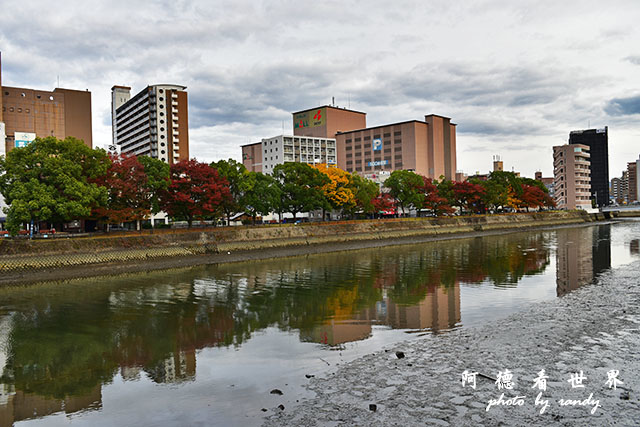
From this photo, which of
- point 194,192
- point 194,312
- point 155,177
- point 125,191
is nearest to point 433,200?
point 194,192

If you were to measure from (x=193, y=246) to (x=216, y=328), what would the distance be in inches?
987

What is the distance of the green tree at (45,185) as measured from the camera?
32.0 meters

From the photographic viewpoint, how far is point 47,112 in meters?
99.8

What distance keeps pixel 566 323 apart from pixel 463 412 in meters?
8.62

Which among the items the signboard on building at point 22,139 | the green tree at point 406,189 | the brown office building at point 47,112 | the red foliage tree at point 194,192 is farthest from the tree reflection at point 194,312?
the brown office building at point 47,112

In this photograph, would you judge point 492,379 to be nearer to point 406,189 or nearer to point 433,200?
point 406,189

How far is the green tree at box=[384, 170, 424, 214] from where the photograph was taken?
72.5 m

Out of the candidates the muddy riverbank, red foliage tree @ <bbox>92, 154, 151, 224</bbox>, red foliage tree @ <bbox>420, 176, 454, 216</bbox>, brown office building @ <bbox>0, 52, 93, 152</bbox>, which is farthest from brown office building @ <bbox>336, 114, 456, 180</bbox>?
red foliage tree @ <bbox>92, 154, 151, 224</bbox>

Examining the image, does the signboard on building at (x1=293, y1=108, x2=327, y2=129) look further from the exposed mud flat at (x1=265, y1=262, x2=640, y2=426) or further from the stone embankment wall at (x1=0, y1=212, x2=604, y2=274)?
the exposed mud flat at (x1=265, y1=262, x2=640, y2=426)

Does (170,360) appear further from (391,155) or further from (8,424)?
(391,155)

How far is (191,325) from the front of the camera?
17.2 metres

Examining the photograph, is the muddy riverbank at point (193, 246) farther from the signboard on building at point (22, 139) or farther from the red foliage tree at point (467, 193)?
the signboard on building at point (22, 139)

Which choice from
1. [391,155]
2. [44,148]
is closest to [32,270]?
[44,148]

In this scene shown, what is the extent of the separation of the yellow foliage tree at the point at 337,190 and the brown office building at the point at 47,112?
6869cm
